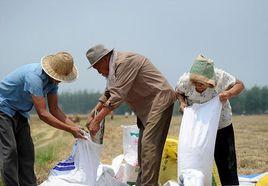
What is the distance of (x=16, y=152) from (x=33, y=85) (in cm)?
69

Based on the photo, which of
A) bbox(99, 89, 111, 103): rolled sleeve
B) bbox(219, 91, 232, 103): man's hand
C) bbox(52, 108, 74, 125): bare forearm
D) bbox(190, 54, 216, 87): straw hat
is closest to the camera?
bbox(190, 54, 216, 87): straw hat

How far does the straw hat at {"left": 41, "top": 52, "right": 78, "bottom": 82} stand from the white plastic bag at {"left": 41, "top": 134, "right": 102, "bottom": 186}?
582 mm

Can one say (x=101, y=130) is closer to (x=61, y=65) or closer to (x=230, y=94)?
(x=61, y=65)

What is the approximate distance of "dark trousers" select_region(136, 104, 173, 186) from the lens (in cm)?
444

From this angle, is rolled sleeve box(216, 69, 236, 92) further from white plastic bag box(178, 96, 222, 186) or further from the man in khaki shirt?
the man in khaki shirt

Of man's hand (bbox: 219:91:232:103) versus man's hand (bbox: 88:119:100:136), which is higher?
man's hand (bbox: 219:91:232:103)

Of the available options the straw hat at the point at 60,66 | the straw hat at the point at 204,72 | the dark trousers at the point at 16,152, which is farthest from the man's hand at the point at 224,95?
the dark trousers at the point at 16,152

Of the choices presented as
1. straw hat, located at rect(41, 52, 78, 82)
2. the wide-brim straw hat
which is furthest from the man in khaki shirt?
straw hat, located at rect(41, 52, 78, 82)

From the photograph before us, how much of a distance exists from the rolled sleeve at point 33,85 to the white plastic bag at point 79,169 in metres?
0.60

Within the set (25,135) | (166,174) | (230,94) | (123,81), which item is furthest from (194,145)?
(25,135)

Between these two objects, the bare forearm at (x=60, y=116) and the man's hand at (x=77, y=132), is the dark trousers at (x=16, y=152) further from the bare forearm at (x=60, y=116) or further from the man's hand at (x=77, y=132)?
the man's hand at (x=77, y=132)

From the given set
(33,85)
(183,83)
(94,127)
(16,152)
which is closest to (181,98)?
(183,83)

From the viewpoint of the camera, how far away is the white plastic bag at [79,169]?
14.5 ft

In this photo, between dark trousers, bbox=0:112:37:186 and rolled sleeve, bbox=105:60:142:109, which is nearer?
rolled sleeve, bbox=105:60:142:109
